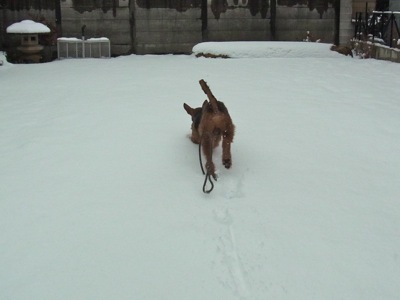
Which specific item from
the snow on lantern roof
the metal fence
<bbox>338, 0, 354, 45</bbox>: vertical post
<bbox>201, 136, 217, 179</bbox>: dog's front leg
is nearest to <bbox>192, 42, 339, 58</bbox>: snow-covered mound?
the metal fence

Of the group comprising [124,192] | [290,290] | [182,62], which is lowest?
[290,290]

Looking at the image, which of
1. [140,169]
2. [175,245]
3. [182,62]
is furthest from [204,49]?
[175,245]

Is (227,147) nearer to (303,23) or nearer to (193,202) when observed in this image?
(193,202)

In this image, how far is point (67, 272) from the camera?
291cm

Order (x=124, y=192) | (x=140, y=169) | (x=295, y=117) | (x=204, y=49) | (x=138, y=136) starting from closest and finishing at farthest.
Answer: (x=124, y=192) < (x=140, y=169) < (x=138, y=136) < (x=295, y=117) < (x=204, y=49)

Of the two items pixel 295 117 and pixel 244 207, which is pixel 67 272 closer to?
pixel 244 207

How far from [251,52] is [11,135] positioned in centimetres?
872

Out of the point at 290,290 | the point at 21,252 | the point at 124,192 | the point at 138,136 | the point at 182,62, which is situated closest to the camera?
the point at 290,290

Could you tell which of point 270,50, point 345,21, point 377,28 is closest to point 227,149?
point 270,50

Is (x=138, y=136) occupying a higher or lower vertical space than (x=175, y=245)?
higher

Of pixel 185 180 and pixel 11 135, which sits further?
pixel 11 135

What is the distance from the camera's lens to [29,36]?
1253 cm

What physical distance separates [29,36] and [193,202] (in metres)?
10.6

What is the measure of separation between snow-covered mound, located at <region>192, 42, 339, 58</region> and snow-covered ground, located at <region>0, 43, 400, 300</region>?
5662mm
